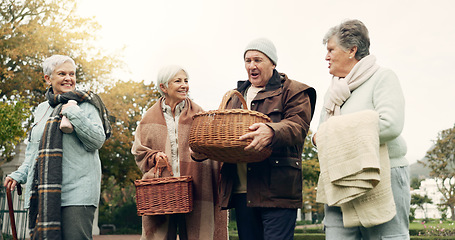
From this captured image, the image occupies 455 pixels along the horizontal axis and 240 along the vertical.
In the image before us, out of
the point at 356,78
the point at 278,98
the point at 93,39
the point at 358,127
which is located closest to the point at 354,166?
the point at 358,127

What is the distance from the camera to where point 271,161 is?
3.11 m

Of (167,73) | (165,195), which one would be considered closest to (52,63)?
(167,73)

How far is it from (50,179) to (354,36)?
7.58 feet

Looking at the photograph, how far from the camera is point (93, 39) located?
707 inches

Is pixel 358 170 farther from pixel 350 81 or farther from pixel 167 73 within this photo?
pixel 167 73

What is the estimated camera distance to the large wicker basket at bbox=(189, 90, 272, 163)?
9.21 ft

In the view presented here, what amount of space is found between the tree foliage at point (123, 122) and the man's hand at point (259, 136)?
15739mm

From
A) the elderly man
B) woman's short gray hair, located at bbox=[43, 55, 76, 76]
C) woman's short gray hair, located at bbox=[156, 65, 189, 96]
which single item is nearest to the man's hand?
the elderly man

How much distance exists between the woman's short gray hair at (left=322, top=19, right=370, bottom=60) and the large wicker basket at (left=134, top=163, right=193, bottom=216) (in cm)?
153

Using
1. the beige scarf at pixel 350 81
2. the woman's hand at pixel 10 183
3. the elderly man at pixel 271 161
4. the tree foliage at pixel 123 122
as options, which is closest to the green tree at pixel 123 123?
the tree foliage at pixel 123 122

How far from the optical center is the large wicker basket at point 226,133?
9.21 ft

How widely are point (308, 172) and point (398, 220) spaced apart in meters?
21.7

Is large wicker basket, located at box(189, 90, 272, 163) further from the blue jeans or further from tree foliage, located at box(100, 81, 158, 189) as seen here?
tree foliage, located at box(100, 81, 158, 189)

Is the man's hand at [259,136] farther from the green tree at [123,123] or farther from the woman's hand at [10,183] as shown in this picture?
the green tree at [123,123]
